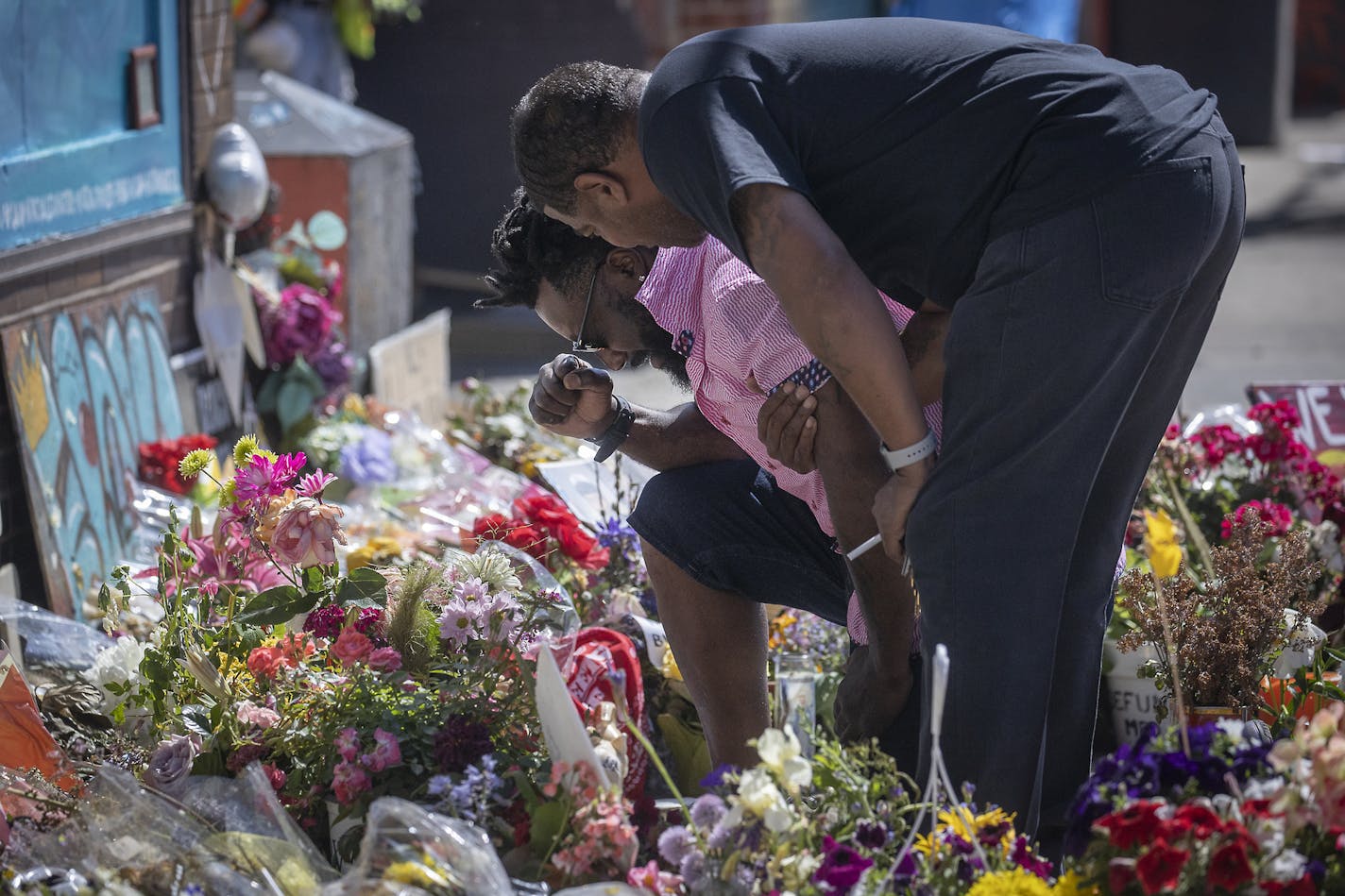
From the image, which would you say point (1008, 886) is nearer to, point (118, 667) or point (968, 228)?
point (968, 228)

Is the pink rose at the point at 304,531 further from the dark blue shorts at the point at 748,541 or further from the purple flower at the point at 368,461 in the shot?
the purple flower at the point at 368,461

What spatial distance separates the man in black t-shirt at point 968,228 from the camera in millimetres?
1830

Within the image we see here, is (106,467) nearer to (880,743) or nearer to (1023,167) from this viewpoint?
(880,743)

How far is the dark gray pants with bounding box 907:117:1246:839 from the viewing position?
186cm

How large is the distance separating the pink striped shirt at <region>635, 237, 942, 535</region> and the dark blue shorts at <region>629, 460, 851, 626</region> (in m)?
0.05

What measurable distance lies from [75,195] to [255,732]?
192cm

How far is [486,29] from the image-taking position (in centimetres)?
870

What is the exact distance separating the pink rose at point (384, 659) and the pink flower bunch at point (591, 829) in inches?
15.0

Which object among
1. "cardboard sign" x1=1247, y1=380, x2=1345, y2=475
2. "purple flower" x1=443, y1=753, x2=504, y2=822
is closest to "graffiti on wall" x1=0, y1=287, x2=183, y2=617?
"purple flower" x1=443, y1=753, x2=504, y2=822

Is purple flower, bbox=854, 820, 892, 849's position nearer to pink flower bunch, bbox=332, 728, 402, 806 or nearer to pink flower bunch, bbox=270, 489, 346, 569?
pink flower bunch, bbox=332, 728, 402, 806

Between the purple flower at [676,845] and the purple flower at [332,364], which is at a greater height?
the purple flower at [676,845]

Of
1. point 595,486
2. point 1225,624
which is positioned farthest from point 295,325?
point 1225,624

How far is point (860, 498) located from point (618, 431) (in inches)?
23.3

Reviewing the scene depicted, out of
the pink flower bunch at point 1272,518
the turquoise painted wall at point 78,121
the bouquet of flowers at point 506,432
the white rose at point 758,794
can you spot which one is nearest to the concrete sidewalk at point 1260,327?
the bouquet of flowers at point 506,432
